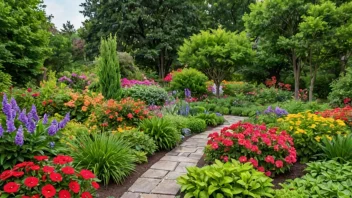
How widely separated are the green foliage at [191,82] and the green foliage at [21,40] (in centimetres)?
560

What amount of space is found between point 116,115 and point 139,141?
91 cm

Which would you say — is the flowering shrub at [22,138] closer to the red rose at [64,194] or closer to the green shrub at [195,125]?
the red rose at [64,194]

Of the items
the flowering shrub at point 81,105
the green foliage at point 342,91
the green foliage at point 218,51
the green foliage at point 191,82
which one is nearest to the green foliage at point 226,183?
the flowering shrub at point 81,105

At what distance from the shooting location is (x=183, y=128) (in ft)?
19.9

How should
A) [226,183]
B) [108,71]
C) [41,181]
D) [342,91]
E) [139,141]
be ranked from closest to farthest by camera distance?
[41,181]
[226,183]
[139,141]
[108,71]
[342,91]

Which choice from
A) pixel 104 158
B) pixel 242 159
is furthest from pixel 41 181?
pixel 242 159

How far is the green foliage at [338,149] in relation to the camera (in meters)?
3.67

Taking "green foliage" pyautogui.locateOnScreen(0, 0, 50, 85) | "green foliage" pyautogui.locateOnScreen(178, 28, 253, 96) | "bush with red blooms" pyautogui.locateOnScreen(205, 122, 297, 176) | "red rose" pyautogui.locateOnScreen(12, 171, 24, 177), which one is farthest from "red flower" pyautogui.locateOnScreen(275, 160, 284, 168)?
"green foliage" pyautogui.locateOnScreen(0, 0, 50, 85)

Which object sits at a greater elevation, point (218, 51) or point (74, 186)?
point (218, 51)

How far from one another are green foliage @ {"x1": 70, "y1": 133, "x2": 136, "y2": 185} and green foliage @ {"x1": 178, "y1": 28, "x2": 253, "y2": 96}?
760cm

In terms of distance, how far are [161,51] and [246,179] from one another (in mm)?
16865

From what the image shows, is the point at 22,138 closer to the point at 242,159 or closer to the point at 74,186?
the point at 74,186

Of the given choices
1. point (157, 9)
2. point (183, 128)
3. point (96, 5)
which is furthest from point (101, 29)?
point (183, 128)

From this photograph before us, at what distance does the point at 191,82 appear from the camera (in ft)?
40.1
